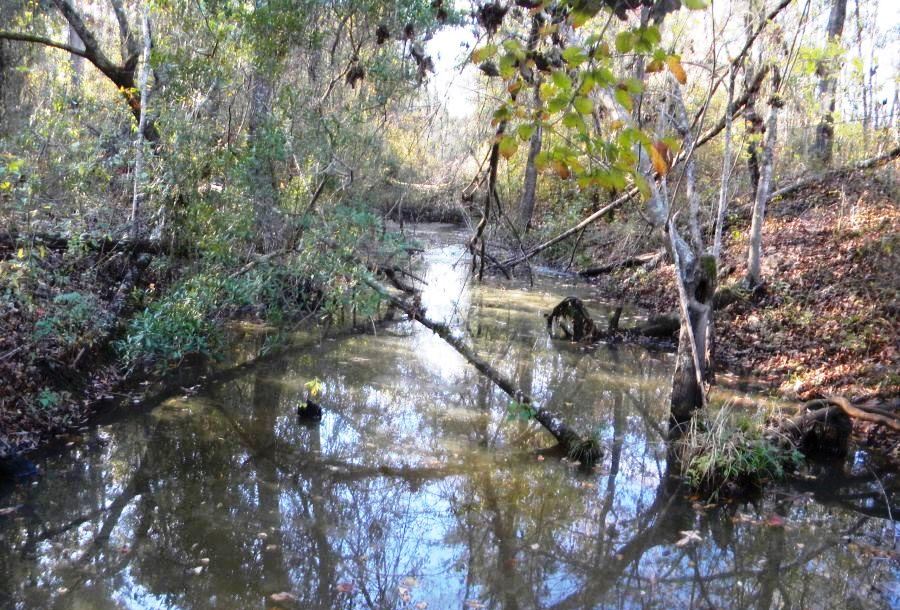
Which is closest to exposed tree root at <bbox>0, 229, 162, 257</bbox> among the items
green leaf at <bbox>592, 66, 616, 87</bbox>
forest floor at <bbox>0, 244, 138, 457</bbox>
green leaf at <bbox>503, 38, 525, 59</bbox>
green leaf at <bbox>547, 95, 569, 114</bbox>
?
forest floor at <bbox>0, 244, 138, 457</bbox>

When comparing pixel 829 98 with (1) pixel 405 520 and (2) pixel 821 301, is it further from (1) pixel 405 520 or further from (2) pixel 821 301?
(1) pixel 405 520

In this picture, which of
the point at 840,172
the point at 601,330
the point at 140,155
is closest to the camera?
the point at 140,155

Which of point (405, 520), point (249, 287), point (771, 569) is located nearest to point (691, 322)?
point (771, 569)

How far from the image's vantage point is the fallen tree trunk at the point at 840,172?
13.7 m

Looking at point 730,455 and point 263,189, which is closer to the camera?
point 730,455

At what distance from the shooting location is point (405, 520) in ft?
19.2

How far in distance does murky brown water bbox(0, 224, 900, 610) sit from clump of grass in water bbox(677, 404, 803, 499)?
21cm

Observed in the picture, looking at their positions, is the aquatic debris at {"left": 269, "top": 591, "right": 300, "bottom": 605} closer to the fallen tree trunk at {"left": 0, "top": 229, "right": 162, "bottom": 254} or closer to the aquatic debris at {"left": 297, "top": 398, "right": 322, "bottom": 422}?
the aquatic debris at {"left": 297, "top": 398, "right": 322, "bottom": 422}

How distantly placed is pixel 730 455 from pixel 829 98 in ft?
31.3

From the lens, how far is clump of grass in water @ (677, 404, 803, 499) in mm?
6363

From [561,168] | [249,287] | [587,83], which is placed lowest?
[249,287]

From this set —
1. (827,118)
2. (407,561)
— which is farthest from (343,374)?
(827,118)

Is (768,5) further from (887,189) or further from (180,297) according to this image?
(180,297)

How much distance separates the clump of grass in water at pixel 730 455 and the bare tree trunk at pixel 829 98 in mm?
5936
